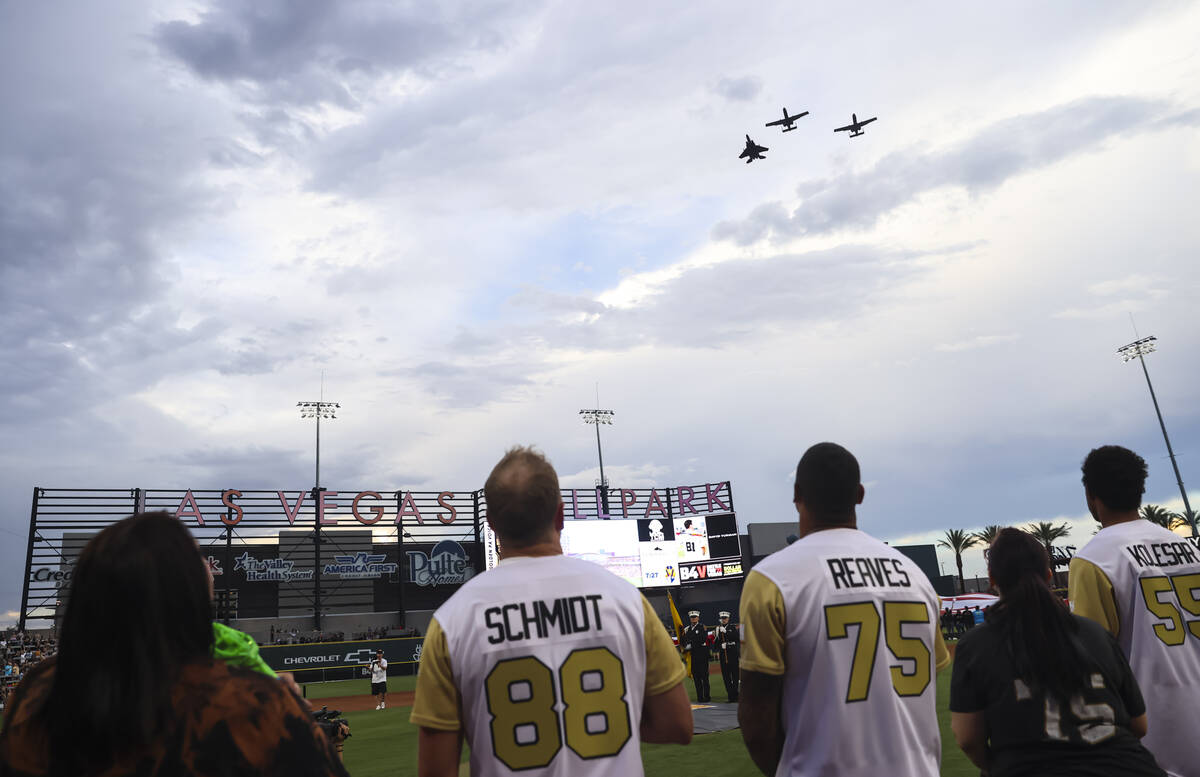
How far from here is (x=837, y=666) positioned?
327cm

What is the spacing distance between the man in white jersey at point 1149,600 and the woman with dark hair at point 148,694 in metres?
4.04

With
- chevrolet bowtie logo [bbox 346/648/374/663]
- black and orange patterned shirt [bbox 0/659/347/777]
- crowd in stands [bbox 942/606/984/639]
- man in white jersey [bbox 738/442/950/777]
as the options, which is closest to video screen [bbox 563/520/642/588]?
chevrolet bowtie logo [bbox 346/648/374/663]

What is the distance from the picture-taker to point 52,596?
43312mm

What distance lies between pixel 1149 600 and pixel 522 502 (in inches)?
135

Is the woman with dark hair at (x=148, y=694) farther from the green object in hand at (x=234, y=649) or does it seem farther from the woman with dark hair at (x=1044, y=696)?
the woman with dark hair at (x=1044, y=696)

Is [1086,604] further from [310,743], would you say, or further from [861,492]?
[310,743]

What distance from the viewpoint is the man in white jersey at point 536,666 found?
2.90 meters

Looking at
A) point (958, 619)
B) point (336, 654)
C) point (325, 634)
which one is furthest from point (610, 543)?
point (958, 619)

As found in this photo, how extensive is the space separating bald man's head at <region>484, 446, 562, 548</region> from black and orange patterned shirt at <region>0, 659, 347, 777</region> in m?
1.14

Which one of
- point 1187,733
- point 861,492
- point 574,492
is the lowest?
point 1187,733

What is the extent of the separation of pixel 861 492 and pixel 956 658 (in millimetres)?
809

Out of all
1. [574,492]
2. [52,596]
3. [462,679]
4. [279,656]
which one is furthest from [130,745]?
[574,492]

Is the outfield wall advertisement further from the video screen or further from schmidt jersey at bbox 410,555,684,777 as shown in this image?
schmidt jersey at bbox 410,555,684,777

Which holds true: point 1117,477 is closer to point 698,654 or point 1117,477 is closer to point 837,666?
point 837,666
